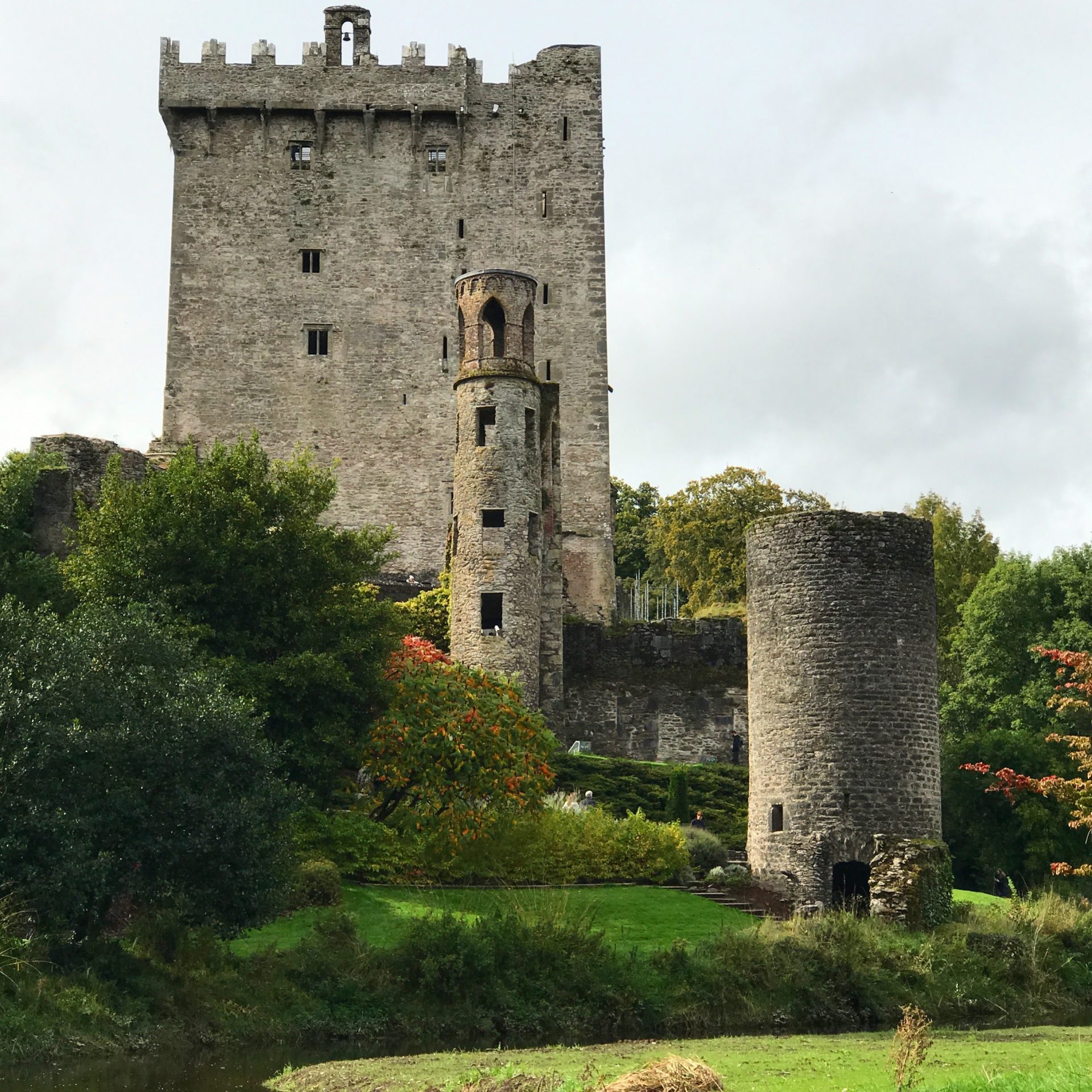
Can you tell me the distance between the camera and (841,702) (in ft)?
96.1

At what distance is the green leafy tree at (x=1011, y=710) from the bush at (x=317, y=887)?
52.5ft

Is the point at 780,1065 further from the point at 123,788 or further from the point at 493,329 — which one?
the point at 493,329

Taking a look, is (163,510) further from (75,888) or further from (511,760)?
(75,888)

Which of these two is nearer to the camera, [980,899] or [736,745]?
[980,899]

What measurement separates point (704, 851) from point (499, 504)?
1048 cm

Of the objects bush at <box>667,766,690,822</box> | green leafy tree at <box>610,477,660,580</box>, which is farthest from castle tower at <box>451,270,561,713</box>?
green leafy tree at <box>610,477,660,580</box>

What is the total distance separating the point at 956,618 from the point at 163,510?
30.7m

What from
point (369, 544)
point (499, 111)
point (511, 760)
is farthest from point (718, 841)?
point (499, 111)

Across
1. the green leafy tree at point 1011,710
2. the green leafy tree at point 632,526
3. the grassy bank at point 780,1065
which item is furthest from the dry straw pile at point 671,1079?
the green leafy tree at point 632,526

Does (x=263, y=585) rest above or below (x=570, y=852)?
above

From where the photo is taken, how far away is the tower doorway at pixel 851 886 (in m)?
28.6

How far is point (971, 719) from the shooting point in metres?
44.2

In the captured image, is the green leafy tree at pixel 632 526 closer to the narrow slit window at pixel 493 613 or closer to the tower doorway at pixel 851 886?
the narrow slit window at pixel 493 613

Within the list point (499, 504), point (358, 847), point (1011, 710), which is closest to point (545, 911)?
point (358, 847)
